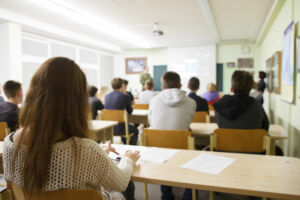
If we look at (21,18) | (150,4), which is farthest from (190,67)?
(21,18)

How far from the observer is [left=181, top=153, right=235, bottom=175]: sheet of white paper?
1295mm

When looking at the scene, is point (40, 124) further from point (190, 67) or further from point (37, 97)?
point (190, 67)

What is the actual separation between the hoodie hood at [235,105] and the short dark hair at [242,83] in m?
0.07

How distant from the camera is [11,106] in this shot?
8.52 ft

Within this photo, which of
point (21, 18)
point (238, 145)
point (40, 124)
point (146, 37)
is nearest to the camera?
point (40, 124)

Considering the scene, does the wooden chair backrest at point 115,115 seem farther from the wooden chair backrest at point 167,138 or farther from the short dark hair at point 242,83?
the short dark hair at point 242,83

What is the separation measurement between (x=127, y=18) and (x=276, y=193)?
16.3 ft

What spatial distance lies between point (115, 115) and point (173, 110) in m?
1.50

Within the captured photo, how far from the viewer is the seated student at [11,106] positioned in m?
2.55

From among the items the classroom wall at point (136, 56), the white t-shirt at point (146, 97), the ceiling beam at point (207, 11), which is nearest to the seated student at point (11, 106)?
the white t-shirt at point (146, 97)

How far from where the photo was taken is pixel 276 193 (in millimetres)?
1007

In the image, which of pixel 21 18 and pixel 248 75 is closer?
pixel 248 75

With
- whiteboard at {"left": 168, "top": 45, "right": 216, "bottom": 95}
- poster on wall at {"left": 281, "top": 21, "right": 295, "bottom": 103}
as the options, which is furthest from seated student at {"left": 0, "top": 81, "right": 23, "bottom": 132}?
whiteboard at {"left": 168, "top": 45, "right": 216, "bottom": 95}

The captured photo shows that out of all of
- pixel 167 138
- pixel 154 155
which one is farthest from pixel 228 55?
pixel 154 155
